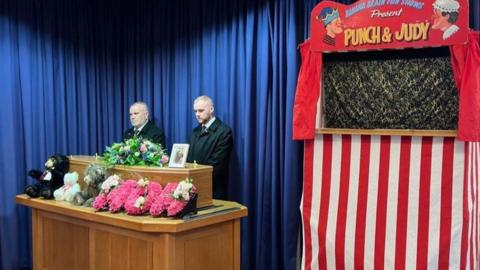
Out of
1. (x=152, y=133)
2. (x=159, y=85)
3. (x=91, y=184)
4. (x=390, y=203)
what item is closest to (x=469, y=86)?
(x=390, y=203)

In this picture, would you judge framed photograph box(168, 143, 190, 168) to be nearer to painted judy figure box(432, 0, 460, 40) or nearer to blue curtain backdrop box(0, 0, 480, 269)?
blue curtain backdrop box(0, 0, 480, 269)

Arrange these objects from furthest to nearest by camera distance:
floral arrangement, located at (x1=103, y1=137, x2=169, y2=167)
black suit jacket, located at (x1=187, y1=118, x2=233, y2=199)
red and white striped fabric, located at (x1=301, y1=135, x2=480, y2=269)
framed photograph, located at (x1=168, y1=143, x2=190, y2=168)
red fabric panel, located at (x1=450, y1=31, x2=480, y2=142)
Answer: black suit jacket, located at (x1=187, y1=118, x2=233, y2=199) < floral arrangement, located at (x1=103, y1=137, x2=169, y2=167) < framed photograph, located at (x1=168, y1=143, x2=190, y2=168) < red and white striped fabric, located at (x1=301, y1=135, x2=480, y2=269) < red fabric panel, located at (x1=450, y1=31, x2=480, y2=142)

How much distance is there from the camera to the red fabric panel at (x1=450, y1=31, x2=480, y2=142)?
2609 millimetres

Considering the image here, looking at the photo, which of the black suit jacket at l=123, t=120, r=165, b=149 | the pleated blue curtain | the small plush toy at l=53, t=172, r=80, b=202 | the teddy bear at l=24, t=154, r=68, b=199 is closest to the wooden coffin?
the small plush toy at l=53, t=172, r=80, b=202

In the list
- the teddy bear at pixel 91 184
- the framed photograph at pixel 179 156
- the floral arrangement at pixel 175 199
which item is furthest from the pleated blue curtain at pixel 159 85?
the teddy bear at pixel 91 184

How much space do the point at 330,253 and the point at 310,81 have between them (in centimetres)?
121

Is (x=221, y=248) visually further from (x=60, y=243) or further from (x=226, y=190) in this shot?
(x=60, y=243)

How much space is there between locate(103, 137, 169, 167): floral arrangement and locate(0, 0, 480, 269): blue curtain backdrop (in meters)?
0.91

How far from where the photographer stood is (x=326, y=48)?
3.11 metres

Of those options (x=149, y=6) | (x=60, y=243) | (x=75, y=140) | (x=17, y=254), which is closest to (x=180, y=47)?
(x=149, y=6)

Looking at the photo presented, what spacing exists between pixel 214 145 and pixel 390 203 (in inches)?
58.2

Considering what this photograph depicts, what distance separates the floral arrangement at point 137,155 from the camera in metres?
3.12

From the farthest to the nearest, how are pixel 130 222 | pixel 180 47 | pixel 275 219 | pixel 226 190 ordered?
pixel 180 47, pixel 226 190, pixel 275 219, pixel 130 222

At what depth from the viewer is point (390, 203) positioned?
2914mm
